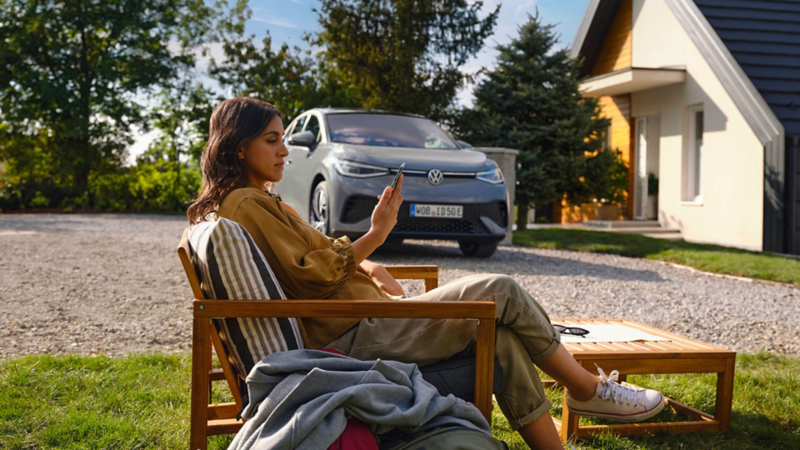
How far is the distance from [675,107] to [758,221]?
11.3ft

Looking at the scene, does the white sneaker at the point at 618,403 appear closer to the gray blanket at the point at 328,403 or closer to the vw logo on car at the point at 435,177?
the gray blanket at the point at 328,403

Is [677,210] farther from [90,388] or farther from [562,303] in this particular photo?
[90,388]

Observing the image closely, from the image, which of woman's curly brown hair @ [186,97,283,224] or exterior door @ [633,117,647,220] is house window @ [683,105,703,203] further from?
woman's curly brown hair @ [186,97,283,224]

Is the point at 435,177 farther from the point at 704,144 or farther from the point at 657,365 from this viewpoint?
the point at 704,144

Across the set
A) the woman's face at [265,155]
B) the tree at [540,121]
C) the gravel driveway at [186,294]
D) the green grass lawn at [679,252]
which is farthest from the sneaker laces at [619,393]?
the tree at [540,121]

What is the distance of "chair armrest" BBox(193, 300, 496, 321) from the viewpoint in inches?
80.5

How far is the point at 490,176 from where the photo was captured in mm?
7617

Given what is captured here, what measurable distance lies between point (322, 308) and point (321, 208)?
5.54 m

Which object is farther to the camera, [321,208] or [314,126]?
[314,126]

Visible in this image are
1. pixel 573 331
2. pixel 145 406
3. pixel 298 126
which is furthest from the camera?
pixel 298 126

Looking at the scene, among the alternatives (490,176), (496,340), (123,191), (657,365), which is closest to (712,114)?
(490,176)

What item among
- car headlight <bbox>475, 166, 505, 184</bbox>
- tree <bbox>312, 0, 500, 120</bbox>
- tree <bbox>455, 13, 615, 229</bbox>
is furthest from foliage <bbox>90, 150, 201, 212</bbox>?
car headlight <bbox>475, 166, 505, 184</bbox>

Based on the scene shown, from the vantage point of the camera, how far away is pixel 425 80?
15.7 meters

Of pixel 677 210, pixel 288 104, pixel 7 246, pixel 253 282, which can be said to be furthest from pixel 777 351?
pixel 288 104
